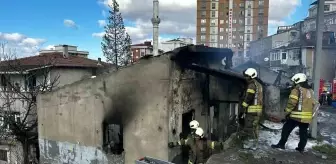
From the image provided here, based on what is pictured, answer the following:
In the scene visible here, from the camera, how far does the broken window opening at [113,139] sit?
29.2 ft

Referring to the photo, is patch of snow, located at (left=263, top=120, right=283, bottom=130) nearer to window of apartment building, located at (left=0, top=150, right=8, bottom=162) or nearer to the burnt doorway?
the burnt doorway

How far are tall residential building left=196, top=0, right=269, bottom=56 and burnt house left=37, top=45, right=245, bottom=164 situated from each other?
59.3 meters

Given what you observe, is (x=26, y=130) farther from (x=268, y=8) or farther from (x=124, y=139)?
(x=268, y=8)

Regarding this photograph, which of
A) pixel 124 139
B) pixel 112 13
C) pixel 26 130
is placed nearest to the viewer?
pixel 124 139

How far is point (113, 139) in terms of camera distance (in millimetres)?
9391

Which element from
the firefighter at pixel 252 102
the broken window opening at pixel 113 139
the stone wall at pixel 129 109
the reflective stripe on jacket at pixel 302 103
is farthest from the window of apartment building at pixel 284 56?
the reflective stripe on jacket at pixel 302 103

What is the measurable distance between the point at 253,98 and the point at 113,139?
5.22 meters

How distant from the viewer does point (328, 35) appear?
32.1 metres

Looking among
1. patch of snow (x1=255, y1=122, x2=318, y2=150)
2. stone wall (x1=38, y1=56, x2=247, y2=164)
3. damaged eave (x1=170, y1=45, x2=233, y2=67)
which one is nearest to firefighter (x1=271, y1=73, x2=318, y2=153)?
patch of snow (x1=255, y1=122, x2=318, y2=150)

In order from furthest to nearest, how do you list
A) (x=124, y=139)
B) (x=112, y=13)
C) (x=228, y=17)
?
(x=228, y=17) → (x=112, y=13) → (x=124, y=139)

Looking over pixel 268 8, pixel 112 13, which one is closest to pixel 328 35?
pixel 112 13

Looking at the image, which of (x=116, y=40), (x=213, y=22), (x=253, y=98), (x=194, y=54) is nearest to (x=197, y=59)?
(x=194, y=54)

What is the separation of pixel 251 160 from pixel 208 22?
75.2 metres

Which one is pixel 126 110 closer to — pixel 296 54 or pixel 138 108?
pixel 138 108
